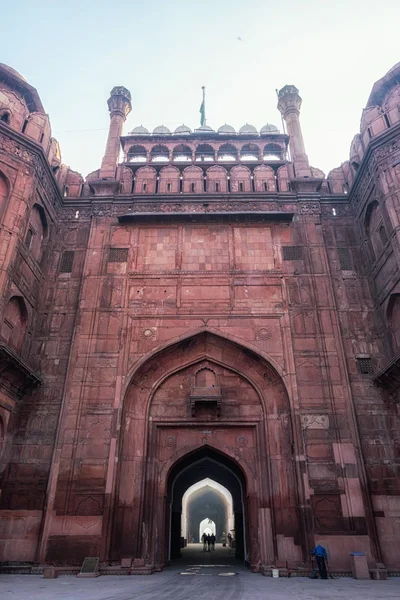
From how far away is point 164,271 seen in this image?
1527 cm

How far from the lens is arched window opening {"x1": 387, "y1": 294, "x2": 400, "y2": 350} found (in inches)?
518

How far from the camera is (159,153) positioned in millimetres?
18969

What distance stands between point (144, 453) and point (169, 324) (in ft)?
13.7

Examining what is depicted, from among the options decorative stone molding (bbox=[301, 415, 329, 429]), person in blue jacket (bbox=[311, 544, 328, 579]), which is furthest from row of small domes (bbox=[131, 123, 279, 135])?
person in blue jacket (bbox=[311, 544, 328, 579])

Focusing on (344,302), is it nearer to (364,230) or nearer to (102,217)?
(364,230)

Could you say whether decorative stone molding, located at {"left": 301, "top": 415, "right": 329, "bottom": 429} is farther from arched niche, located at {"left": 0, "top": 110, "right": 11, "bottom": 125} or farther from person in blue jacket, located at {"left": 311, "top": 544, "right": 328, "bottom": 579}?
arched niche, located at {"left": 0, "top": 110, "right": 11, "bottom": 125}

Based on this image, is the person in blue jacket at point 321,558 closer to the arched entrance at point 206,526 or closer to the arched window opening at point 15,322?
the arched window opening at point 15,322

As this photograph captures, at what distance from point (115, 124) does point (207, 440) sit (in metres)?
14.3

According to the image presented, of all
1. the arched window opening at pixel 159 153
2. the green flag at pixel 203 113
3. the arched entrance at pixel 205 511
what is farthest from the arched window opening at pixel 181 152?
the arched entrance at pixel 205 511

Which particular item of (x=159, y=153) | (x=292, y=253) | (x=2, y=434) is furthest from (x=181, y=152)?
(x=2, y=434)

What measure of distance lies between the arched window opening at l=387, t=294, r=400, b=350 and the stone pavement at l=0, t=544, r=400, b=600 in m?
6.50

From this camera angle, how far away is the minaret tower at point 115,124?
1769cm

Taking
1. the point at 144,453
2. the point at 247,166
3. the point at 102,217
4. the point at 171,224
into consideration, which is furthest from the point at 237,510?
the point at 247,166

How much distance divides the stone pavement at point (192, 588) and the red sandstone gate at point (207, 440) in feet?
3.57
